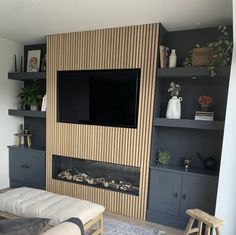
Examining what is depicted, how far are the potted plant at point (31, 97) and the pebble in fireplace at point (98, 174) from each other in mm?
952

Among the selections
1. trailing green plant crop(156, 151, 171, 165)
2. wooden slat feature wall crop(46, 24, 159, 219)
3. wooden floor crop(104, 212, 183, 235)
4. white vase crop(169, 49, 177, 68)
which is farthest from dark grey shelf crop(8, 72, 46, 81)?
wooden floor crop(104, 212, 183, 235)

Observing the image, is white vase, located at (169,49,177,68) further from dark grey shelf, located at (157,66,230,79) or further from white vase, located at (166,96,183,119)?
white vase, located at (166,96,183,119)

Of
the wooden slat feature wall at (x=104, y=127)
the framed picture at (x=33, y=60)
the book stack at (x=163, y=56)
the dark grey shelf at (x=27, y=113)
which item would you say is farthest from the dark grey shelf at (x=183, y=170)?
the framed picture at (x=33, y=60)

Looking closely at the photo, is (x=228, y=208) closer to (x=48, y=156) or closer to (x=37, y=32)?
(x=48, y=156)

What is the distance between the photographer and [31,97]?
12.0 ft

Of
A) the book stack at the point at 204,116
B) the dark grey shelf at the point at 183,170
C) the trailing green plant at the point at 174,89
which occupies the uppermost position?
the trailing green plant at the point at 174,89

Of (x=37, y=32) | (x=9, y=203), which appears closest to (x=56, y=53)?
(x=37, y=32)

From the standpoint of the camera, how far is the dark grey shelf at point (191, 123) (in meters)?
2.49

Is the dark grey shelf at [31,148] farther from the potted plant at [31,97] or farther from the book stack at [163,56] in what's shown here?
the book stack at [163,56]

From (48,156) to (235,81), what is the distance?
2715 millimetres

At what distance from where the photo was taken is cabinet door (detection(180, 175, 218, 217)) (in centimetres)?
255

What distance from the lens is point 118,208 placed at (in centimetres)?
301

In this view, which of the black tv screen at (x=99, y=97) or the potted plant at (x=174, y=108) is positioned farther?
the black tv screen at (x=99, y=97)

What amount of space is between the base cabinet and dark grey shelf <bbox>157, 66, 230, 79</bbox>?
1148 millimetres
